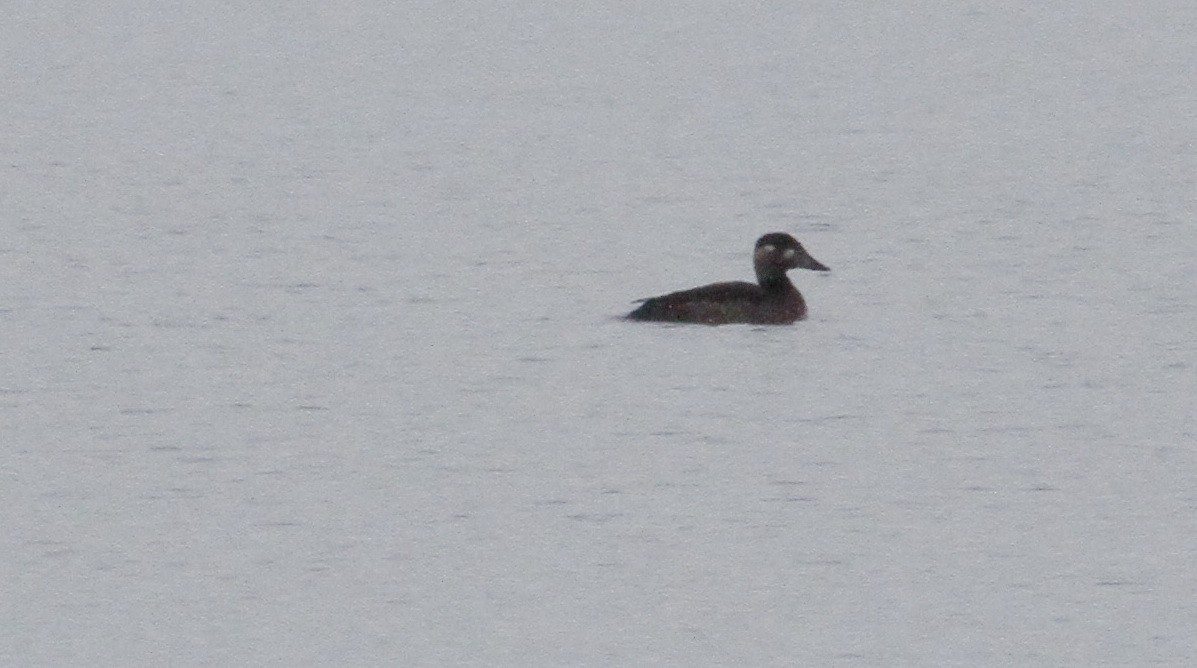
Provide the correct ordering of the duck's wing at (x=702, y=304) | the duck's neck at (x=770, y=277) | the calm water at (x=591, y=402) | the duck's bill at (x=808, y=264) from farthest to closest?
the duck's bill at (x=808, y=264)
the duck's neck at (x=770, y=277)
the duck's wing at (x=702, y=304)
the calm water at (x=591, y=402)

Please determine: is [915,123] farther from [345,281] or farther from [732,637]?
[732,637]

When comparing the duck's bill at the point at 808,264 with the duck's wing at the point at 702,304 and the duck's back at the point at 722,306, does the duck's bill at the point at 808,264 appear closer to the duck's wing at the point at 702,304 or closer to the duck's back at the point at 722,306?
the duck's back at the point at 722,306

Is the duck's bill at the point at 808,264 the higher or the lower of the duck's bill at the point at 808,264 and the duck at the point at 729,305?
the higher

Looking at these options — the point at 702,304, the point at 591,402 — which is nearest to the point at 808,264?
the point at 702,304

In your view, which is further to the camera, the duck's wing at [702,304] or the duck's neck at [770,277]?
the duck's neck at [770,277]

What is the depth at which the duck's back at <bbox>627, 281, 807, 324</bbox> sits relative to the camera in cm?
1784

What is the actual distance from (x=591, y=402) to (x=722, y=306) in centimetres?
301

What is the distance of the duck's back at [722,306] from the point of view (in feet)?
58.5

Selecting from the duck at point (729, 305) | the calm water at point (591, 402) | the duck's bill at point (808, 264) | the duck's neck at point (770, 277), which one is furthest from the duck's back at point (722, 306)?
the duck's bill at point (808, 264)

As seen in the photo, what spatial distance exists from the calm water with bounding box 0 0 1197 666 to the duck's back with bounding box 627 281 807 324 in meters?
0.12

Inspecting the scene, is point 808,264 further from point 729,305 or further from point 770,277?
point 729,305

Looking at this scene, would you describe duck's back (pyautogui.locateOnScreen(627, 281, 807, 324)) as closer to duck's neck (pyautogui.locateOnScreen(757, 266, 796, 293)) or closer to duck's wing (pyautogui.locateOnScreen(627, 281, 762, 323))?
duck's wing (pyautogui.locateOnScreen(627, 281, 762, 323))

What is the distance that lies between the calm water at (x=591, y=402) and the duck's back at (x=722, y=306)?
0.12 metres

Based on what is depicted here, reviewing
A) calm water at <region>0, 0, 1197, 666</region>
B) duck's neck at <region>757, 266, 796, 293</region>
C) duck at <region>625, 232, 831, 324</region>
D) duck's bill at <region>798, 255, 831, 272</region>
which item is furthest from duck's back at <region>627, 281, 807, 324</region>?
duck's bill at <region>798, 255, 831, 272</region>
